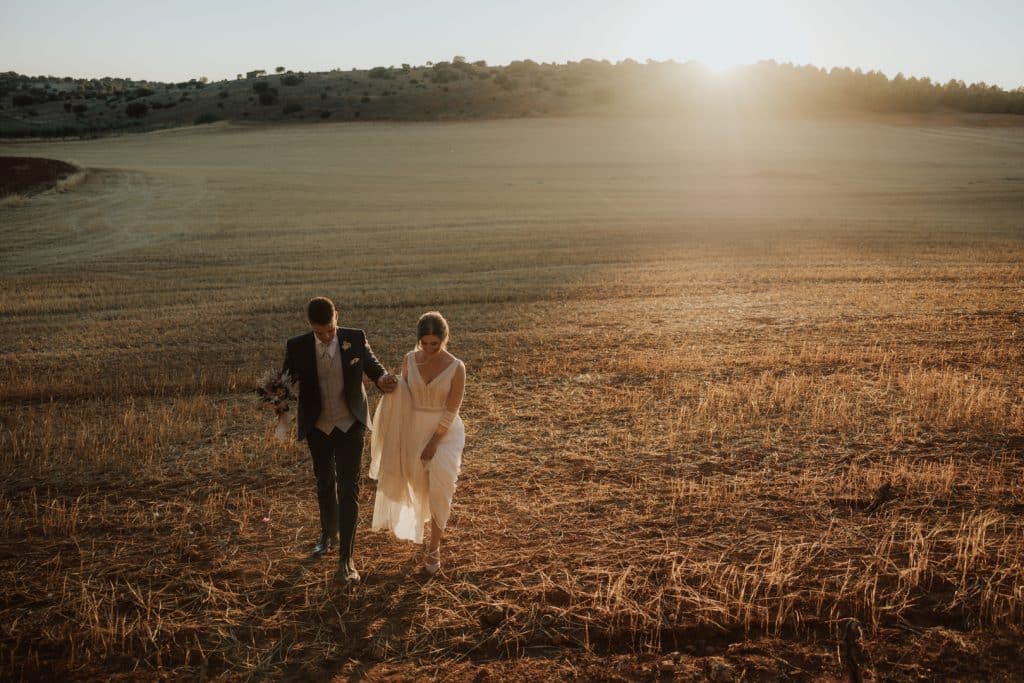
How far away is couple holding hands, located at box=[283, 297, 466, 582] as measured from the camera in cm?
647

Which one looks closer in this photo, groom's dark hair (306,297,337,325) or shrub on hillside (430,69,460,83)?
groom's dark hair (306,297,337,325)

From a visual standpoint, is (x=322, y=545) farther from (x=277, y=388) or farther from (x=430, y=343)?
(x=430, y=343)

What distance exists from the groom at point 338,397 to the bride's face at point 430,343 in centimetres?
40

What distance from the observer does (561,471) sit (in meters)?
8.89

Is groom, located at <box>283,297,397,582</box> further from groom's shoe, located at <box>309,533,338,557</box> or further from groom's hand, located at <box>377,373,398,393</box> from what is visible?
groom's shoe, located at <box>309,533,338,557</box>

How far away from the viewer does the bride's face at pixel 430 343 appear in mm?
6289

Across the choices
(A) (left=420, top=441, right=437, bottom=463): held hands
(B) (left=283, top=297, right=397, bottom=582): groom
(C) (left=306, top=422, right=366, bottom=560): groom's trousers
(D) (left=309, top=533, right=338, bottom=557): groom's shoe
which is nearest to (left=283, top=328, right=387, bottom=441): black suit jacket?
(B) (left=283, top=297, right=397, bottom=582): groom

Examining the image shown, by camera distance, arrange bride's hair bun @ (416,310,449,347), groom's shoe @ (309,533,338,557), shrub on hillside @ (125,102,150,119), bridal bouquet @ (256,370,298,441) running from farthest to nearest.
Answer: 1. shrub on hillside @ (125,102,150,119)
2. groom's shoe @ (309,533,338,557)
3. bridal bouquet @ (256,370,298,441)
4. bride's hair bun @ (416,310,449,347)

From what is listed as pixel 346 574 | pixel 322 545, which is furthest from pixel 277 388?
pixel 346 574

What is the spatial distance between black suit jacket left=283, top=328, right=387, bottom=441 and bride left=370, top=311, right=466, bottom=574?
0.29m

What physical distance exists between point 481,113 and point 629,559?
3411 inches

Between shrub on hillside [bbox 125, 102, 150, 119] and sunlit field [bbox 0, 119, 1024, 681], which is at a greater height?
shrub on hillside [bbox 125, 102, 150, 119]

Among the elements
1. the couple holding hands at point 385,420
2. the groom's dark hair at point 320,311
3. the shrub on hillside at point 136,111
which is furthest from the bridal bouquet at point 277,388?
the shrub on hillside at point 136,111

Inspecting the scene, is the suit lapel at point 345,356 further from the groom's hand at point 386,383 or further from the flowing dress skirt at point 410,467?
the flowing dress skirt at point 410,467
